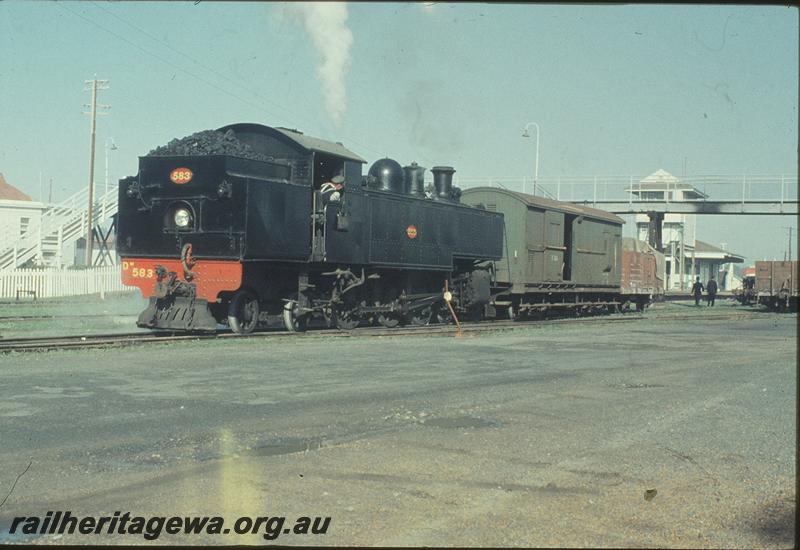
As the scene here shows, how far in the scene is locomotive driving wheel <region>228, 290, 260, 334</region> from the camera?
54.9ft

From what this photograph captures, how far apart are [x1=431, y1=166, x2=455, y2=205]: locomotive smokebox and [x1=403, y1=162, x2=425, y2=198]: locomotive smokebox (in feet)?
4.27

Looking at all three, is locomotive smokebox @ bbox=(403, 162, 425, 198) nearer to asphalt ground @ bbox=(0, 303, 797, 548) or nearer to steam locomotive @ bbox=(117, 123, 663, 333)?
steam locomotive @ bbox=(117, 123, 663, 333)

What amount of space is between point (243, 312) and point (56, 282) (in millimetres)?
20640

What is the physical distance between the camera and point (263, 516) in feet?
17.5

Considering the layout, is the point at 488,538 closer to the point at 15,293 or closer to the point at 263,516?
the point at 263,516

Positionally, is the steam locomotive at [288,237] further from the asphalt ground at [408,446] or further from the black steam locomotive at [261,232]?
the asphalt ground at [408,446]

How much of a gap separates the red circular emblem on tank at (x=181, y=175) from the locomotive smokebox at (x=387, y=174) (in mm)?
4777

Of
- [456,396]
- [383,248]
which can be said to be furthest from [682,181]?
[456,396]

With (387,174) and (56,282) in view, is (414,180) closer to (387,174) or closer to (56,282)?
(387,174)

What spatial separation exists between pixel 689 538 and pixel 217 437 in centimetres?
413

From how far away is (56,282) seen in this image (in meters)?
34.7

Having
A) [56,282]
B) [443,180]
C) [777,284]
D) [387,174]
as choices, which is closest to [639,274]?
[777,284]

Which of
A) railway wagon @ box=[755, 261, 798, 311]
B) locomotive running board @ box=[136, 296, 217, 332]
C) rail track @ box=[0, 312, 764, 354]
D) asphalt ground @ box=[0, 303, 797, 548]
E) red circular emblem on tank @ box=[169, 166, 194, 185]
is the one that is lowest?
asphalt ground @ box=[0, 303, 797, 548]

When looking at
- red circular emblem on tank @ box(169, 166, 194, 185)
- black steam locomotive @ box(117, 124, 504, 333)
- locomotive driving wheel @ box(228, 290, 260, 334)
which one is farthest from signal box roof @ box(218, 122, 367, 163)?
locomotive driving wheel @ box(228, 290, 260, 334)
